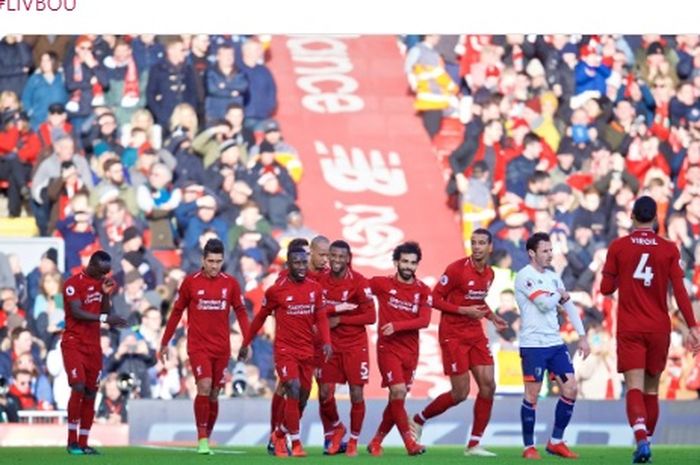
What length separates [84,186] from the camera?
2712 cm

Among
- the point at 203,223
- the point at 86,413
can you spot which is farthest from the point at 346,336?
the point at 203,223

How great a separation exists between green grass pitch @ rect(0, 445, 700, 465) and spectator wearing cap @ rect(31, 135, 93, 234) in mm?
5715

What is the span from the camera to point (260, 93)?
28.8 m

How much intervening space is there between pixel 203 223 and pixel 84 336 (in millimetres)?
7086

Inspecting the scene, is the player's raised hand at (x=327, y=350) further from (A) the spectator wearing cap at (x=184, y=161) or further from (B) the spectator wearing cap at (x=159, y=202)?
(A) the spectator wearing cap at (x=184, y=161)

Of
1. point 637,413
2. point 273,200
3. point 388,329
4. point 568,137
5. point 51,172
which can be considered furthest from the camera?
point 568,137

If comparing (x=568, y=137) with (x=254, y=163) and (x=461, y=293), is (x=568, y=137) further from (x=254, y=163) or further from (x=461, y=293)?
(x=461, y=293)

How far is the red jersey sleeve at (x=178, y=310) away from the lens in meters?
19.7

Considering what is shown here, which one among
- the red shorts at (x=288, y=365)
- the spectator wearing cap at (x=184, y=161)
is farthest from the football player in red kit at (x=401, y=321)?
the spectator wearing cap at (x=184, y=161)

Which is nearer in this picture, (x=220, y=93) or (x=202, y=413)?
(x=202, y=413)

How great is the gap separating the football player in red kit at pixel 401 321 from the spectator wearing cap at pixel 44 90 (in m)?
9.49

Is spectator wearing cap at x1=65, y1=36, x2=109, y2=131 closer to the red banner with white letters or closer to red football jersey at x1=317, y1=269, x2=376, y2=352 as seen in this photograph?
the red banner with white letters
